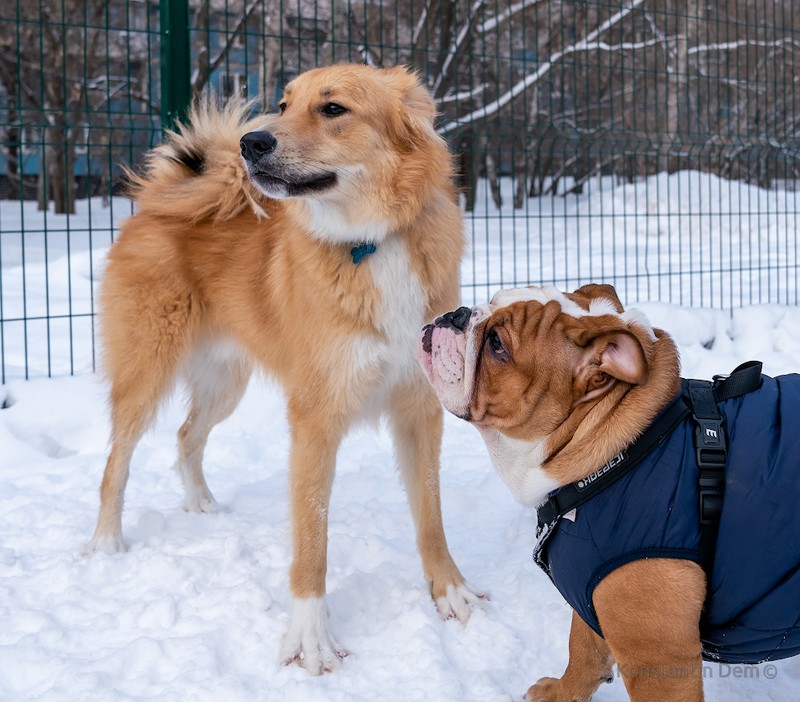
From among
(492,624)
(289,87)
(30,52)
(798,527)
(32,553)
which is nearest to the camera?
(798,527)

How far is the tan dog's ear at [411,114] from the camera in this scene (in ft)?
10.2

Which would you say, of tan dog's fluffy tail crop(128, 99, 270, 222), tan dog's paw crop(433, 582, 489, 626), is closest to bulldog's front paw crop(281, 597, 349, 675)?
tan dog's paw crop(433, 582, 489, 626)

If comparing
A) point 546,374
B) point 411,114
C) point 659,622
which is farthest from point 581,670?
point 411,114

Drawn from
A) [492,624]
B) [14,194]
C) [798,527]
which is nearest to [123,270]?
[492,624]

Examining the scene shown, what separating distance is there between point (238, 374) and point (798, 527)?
3029 mm

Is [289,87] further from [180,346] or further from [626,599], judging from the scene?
[626,599]

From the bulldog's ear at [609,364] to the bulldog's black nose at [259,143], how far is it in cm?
152

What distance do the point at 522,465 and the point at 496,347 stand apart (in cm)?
33

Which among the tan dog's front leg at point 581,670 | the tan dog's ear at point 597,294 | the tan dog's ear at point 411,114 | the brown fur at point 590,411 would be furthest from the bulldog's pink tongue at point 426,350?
the tan dog's ear at point 411,114

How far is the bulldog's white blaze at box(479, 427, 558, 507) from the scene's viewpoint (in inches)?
85.4

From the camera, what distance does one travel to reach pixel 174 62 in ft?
17.2

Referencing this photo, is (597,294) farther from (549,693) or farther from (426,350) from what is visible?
(549,693)

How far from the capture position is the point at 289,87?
327cm

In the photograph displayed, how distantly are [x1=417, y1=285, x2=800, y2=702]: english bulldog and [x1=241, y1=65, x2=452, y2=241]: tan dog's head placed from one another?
91cm
